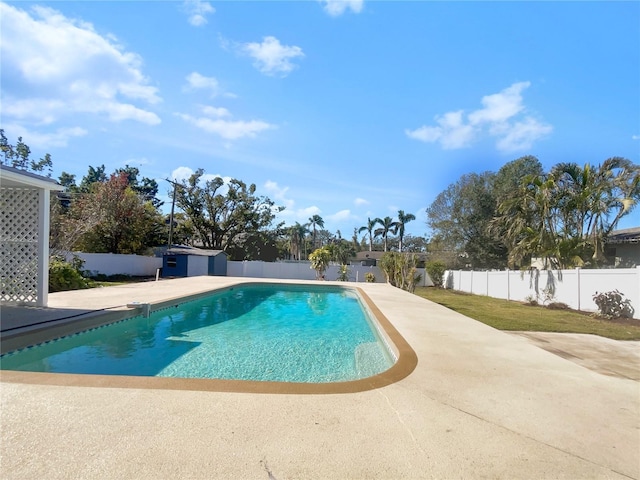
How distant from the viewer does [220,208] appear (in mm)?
31609

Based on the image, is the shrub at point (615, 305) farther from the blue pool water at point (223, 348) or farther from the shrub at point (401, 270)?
the shrub at point (401, 270)

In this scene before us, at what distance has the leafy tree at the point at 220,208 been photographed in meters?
30.9

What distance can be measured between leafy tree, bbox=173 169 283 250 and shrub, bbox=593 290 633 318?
26175 millimetres

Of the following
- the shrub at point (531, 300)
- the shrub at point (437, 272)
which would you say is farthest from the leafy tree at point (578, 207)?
the shrub at point (437, 272)

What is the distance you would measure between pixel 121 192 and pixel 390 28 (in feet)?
62.8

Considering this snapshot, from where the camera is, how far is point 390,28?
8750 mm

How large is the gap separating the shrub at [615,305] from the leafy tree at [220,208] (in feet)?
85.9

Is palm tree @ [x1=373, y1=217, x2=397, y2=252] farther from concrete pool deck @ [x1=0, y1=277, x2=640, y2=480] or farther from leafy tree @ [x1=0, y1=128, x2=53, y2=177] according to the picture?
concrete pool deck @ [x1=0, y1=277, x2=640, y2=480]

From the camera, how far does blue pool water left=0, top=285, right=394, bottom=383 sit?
5.37 m

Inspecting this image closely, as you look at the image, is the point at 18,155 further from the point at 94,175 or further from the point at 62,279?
the point at 62,279

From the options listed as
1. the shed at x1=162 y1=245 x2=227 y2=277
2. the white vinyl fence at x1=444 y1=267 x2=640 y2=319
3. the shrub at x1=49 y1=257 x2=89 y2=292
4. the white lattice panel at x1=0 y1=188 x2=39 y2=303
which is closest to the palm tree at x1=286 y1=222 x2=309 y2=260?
the shed at x1=162 y1=245 x2=227 y2=277

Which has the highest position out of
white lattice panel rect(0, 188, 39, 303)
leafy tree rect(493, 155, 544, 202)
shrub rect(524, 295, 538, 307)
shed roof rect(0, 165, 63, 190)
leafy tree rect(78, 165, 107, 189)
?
leafy tree rect(78, 165, 107, 189)

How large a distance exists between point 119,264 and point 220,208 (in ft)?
39.9

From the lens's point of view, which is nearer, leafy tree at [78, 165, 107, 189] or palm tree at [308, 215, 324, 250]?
leafy tree at [78, 165, 107, 189]
